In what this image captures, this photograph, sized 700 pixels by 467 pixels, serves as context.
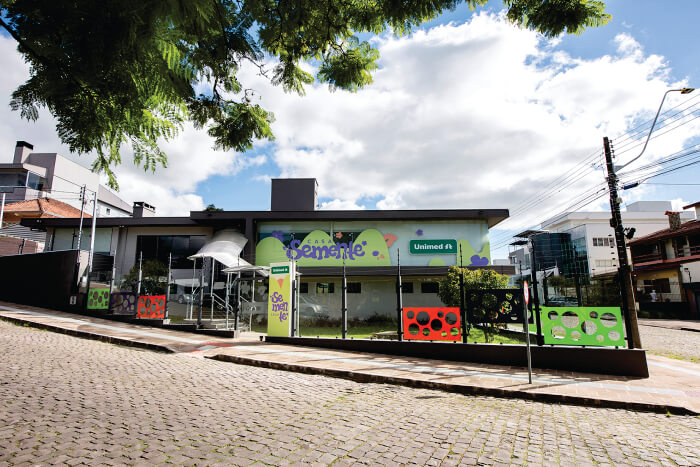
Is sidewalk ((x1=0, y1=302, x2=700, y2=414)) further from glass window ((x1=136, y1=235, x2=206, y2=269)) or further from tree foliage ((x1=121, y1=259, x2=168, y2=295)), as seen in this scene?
glass window ((x1=136, y1=235, x2=206, y2=269))

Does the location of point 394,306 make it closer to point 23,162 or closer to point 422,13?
point 422,13

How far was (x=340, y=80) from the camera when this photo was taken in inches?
182

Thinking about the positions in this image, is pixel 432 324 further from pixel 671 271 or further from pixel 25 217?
pixel 671 271

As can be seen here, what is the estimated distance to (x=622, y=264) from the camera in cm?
1066

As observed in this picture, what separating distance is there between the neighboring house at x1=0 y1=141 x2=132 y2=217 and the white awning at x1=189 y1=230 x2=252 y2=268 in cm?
1403

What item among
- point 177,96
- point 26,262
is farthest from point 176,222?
point 177,96

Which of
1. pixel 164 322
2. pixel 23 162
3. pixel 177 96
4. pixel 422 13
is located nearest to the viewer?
pixel 177 96

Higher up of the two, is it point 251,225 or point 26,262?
point 251,225

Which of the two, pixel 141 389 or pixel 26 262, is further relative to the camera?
pixel 26 262

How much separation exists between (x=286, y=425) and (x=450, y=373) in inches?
188

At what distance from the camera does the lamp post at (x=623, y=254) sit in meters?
9.33

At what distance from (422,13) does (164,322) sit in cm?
1482

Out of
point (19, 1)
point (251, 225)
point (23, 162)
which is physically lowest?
point (19, 1)

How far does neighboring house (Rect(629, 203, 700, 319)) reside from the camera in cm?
3053
